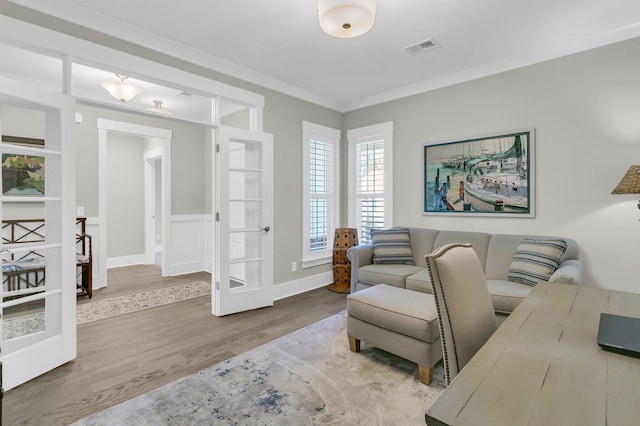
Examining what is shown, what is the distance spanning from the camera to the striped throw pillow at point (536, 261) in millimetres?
2713

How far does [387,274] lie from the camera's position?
337 centimetres

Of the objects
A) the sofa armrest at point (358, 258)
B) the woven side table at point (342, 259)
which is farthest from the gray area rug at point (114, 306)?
the sofa armrest at point (358, 258)

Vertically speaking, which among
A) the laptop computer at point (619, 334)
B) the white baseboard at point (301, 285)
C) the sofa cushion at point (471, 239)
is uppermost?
the sofa cushion at point (471, 239)

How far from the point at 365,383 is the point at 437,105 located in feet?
10.7

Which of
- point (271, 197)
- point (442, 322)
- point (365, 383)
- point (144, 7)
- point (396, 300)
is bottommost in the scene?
point (365, 383)

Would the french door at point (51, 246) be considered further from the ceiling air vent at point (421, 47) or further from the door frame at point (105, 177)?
the ceiling air vent at point (421, 47)

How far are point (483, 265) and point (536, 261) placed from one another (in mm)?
600

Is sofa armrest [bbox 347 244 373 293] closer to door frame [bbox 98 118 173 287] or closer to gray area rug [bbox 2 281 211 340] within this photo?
gray area rug [bbox 2 281 211 340]

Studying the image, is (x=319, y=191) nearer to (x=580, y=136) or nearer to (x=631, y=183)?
(x=580, y=136)

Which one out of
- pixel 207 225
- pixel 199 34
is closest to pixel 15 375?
pixel 199 34

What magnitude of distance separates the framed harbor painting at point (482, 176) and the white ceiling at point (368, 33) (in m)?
0.78

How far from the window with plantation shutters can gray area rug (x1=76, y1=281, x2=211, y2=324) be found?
7.81 feet

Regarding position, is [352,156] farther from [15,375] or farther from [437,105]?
[15,375]

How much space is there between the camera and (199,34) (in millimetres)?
2891
